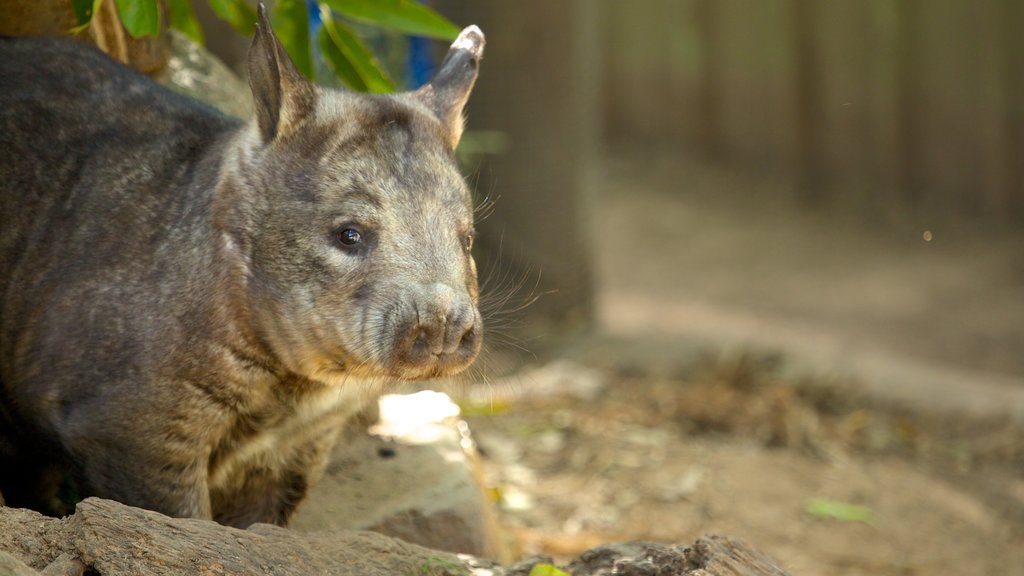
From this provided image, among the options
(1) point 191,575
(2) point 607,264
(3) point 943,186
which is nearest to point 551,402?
(2) point 607,264

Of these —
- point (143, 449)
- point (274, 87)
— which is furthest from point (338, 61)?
point (143, 449)

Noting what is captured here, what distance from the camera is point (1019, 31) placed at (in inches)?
343

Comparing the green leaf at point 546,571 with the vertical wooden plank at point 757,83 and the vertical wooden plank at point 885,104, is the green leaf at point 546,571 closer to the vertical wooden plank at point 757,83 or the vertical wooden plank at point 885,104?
the vertical wooden plank at point 885,104

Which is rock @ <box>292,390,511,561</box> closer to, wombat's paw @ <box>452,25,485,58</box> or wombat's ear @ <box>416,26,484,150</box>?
wombat's ear @ <box>416,26,484,150</box>

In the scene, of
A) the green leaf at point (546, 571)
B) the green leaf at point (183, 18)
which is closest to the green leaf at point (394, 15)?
the green leaf at point (183, 18)

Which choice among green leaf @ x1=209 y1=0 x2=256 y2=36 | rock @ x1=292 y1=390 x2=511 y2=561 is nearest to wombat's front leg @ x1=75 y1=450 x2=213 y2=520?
rock @ x1=292 y1=390 x2=511 y2=561

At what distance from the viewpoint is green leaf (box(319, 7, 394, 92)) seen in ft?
12.3

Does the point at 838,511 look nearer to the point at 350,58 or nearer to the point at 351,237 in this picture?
the point at 350,58

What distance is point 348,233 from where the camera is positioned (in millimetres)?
2713

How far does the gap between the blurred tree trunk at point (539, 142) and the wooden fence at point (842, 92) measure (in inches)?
111

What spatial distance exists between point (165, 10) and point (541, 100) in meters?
3.21

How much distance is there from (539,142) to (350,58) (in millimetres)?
3205

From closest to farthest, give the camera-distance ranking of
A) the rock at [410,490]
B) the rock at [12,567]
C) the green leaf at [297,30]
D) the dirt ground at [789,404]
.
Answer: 1. the rock at [12,567]
2. the rock at [410,490]
3. the green leaf at [297,30]
4. the dirt ground at [789,404]

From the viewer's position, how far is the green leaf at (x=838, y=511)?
479 centimetres
